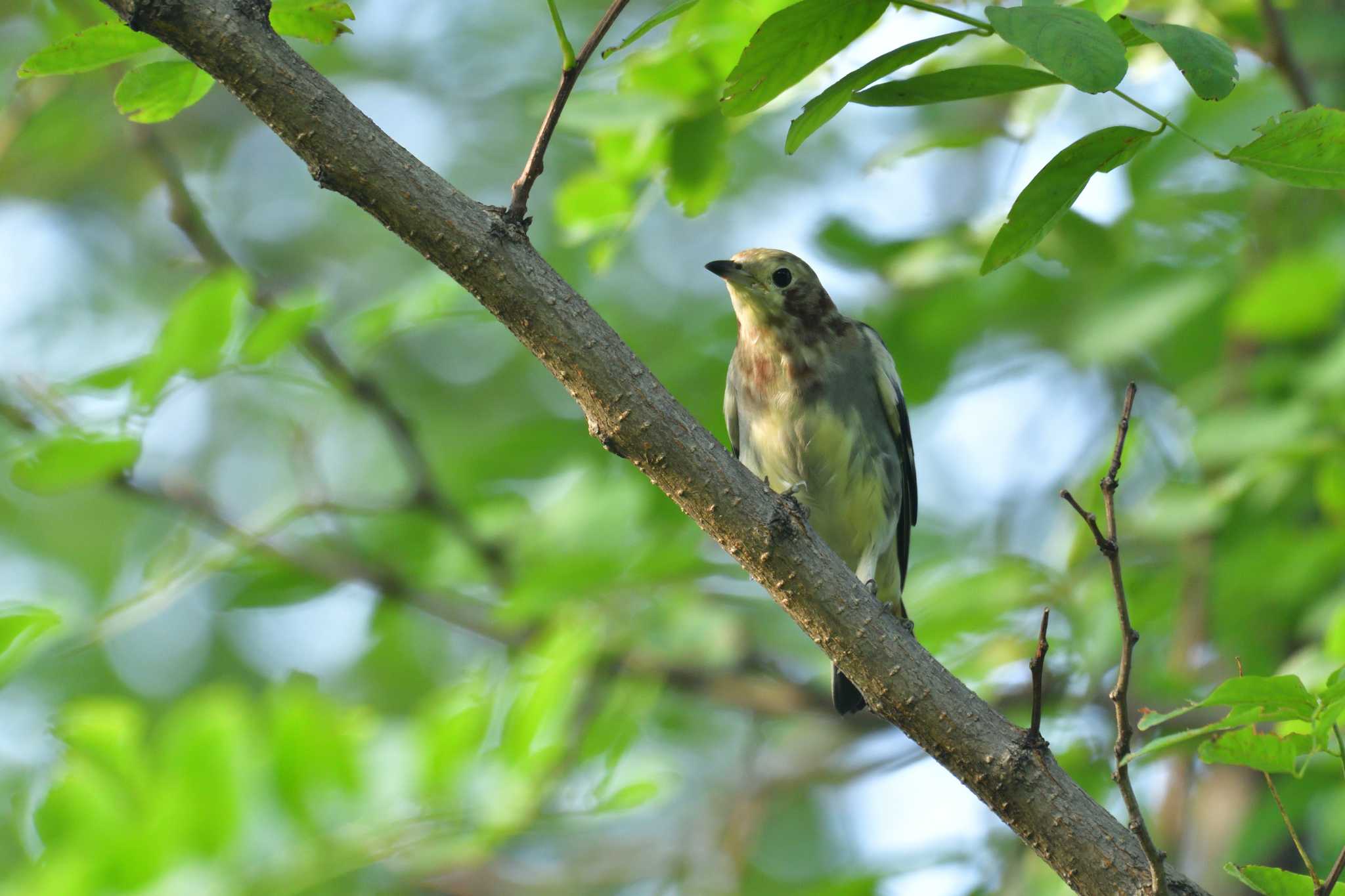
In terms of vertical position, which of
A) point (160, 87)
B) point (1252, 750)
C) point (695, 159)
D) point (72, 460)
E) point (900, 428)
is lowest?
point (1252, 750)

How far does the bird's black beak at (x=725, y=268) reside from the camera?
5.25m

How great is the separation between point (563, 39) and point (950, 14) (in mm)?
691

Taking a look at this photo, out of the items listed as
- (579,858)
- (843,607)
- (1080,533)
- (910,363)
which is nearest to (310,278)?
(579,858)

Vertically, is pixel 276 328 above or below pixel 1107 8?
above

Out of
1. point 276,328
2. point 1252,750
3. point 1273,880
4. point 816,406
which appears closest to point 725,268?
point 816,406

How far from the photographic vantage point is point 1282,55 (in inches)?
154

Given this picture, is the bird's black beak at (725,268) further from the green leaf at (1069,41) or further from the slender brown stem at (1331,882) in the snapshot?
the slender brown stem at (1331,882)

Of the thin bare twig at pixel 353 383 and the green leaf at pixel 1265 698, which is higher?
the thin bare twig at pixel 353 383

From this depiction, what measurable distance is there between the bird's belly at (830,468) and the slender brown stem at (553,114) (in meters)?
2.96

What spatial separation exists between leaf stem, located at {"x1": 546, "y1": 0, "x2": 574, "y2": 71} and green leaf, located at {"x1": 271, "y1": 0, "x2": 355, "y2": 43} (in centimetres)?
57

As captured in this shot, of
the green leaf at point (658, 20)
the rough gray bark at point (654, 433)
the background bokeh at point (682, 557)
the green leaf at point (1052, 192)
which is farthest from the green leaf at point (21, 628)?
the green leaf at point (1052, 192)

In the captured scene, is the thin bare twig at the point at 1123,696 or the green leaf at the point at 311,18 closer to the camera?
the thin bare twig at the point at 1123,696

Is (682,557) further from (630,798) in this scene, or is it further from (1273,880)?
(1273,880)

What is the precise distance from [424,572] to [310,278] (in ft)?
21.2
